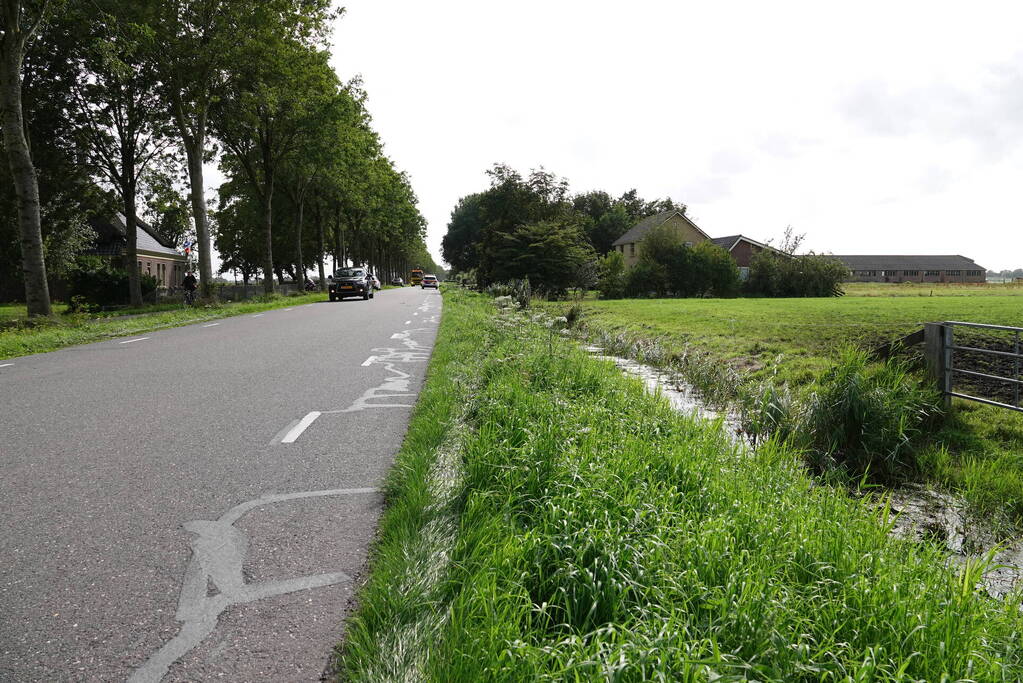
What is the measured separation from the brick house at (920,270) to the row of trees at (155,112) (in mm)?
116502

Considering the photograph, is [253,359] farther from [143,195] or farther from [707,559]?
[143,195]

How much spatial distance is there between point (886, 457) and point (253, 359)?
9.81 meters

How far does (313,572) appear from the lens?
3.28 metres

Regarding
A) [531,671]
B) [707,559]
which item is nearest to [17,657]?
[531,671]

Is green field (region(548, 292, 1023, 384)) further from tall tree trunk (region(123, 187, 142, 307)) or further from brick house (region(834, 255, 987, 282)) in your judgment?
brick house (region(834, 255, 987, 282))

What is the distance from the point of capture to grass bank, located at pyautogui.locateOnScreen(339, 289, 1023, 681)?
2.36m

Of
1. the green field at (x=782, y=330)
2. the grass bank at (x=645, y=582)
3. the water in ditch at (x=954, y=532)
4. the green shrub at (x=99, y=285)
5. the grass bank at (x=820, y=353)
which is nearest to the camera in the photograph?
the grass bank at (x=645, y=582)

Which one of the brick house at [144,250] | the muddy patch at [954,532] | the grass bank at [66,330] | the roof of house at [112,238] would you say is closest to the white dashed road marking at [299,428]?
the muddy patch at [954,532]

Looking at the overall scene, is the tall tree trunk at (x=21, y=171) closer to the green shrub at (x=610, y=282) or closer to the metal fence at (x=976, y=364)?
the metal fence at (x=976, y=364)

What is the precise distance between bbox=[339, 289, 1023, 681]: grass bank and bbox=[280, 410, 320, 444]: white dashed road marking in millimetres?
1649

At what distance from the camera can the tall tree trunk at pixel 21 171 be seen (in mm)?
16922

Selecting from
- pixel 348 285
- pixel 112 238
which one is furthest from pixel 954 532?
pixel 112 238

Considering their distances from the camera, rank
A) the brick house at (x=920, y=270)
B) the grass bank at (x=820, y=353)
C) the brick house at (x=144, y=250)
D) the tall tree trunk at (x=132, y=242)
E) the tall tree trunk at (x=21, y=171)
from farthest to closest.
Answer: the brick house at (x=920, y=270) → the brick house at (x=144, y=250) → the tall tree trunk at (x=132, y=242) → the tall tree trunk at (x=21, y=171) → the grass bank at (x=820, y=353)

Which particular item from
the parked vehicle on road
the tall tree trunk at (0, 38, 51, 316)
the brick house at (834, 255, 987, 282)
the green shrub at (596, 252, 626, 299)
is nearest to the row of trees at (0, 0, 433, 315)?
the tall tree trunk at (0, 38, 51, 316)
